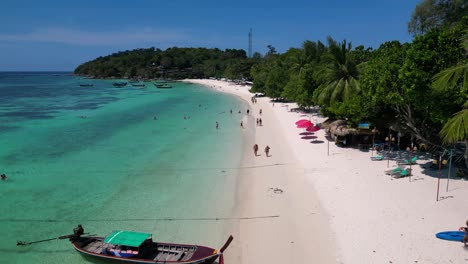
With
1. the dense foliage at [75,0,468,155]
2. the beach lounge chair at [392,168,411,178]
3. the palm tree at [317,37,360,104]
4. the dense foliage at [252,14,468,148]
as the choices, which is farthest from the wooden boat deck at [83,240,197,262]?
the palm tree at [317,37,360,104]

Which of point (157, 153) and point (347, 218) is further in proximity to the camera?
point (157, 153)

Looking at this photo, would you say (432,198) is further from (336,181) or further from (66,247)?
(66,247)

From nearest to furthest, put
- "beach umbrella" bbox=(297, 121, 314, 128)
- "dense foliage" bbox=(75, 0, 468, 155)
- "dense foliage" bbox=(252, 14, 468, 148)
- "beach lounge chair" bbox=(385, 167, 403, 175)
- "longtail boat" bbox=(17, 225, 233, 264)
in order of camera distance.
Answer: "longtail boat" bbox=(17, 225, 233, 264) < "dense foliage" bbox=(75, 0, 468, 155) < "dense foliage" bbox=(252, 14, 468, 148) < "beach lounge chair" bbox=(385, 167, 403, 175) < "beach umbrella" bbox=(297, 121, 314, 128)

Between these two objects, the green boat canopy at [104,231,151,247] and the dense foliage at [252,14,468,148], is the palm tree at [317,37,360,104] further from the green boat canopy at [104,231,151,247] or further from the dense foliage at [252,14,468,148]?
the green boat canopy at [104,231,151,247]

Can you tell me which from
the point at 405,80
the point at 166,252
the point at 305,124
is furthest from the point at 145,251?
the point at 305,124

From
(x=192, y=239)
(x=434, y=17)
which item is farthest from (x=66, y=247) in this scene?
(x=434, y=17)

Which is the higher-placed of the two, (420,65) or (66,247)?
(420,65)
